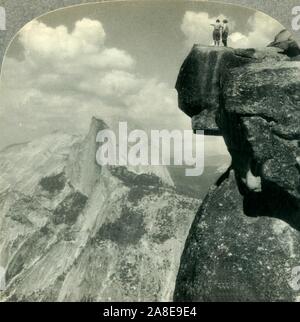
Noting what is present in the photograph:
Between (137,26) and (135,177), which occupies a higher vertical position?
(137,26)

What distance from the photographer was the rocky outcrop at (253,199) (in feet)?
11.8

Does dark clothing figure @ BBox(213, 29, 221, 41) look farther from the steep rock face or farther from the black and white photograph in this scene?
the steep rock face

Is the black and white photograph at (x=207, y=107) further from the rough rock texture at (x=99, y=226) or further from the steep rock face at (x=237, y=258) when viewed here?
the rough rock texture at (x=99, y=226)

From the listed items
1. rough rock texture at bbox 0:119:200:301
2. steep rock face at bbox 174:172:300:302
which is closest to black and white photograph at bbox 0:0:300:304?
steep rock face at bbox 174:172:300:302

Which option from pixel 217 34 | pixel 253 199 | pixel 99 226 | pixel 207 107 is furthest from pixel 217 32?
pixel 99 226

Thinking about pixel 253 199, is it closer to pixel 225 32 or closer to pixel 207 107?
pixel 207 107

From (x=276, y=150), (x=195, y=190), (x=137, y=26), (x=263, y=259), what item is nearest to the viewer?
(x=276, y=150)

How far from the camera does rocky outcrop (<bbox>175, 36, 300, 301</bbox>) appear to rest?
11.8 ft

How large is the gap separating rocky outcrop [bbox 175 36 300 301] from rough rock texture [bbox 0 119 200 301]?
8812mm

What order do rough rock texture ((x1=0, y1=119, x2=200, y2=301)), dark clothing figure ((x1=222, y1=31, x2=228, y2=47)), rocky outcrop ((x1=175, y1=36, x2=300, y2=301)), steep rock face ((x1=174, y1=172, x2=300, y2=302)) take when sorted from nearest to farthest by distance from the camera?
rocky outcrop ((x1=175, y1=36, x2=300, y2=301)), steep rock face ((x1=174, y1=172, x2=300, y2=302)), dark clothing figure ((x1=222, y1=31, x2=228, y2=47)), rough rock texture ((x1=0, y1=119, x2=200, y2=301))

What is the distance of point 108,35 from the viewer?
553 centimetres
